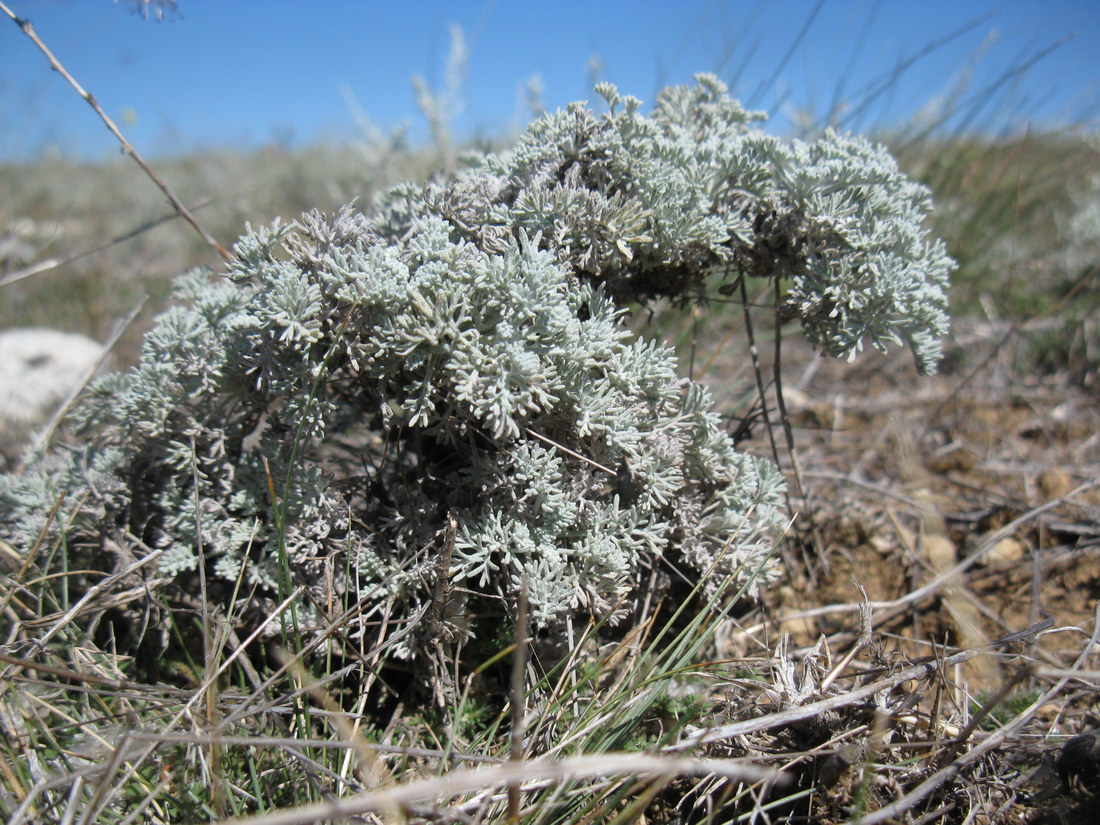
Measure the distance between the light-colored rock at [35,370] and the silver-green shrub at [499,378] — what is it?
2.28 m

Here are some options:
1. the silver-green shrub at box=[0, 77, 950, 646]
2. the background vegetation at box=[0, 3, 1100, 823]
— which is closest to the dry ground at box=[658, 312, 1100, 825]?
the background vegetation at box=[0, 3, 1100, 823]

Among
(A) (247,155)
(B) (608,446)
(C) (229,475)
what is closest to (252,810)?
(C) (229,475)

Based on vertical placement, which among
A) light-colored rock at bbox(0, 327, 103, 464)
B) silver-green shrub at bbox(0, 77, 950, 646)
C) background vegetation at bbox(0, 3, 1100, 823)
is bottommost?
background vegetation at bbox(0, 3, 1100, 823)

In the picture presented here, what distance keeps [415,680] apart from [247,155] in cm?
1646

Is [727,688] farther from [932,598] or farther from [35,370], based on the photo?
[35,370]

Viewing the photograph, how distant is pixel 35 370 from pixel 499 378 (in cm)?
460

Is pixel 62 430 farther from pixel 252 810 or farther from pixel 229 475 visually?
pixel 252 810

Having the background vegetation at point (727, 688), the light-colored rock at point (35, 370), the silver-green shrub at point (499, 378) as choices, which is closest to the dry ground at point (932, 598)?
the background vegetation at point (727, 688)

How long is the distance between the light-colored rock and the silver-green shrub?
228 cm

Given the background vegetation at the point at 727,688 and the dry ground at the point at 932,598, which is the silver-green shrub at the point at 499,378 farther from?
the dry ground at the point at 932,598

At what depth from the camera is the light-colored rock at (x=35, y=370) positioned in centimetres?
418

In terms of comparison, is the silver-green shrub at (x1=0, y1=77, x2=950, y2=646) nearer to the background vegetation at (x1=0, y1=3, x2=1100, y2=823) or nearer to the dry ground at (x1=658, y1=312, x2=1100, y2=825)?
the background vegetation at (x1=0, y1=3, x2=1100, y2=823)

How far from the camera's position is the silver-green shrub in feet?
6.08

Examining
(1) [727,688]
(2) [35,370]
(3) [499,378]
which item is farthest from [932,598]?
(2) [35,370]
